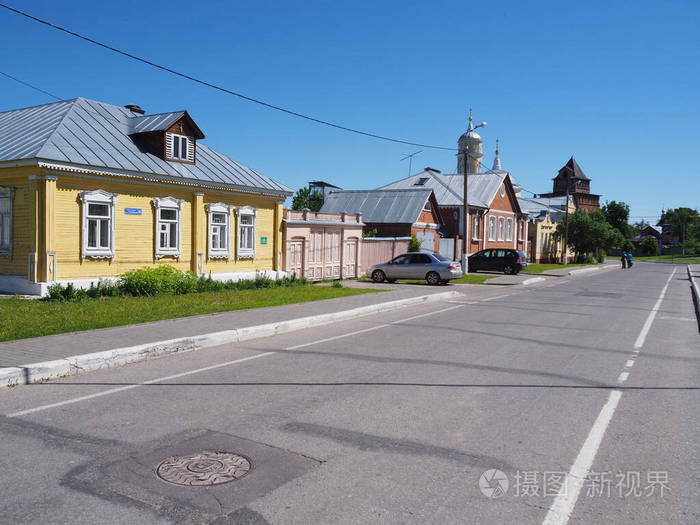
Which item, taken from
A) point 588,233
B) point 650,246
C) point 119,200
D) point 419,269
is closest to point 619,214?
point 650,246

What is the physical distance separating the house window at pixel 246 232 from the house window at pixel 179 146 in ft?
9.69

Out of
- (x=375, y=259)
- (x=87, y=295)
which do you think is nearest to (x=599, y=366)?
(x=87, y=295)

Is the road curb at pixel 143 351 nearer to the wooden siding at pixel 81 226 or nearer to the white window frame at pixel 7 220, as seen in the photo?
the wooden siding at pixel 81 226

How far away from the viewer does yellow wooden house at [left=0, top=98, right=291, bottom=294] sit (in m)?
17.9

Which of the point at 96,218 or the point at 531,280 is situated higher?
the point at 96,218

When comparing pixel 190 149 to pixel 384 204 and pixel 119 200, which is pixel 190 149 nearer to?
pixel 119 200

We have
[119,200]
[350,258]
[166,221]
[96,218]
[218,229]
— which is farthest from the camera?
[350,258]

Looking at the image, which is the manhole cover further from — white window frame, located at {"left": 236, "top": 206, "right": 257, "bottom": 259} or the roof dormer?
white window frame, located at {"left": 236, "top": 206, "right": 257, "bottom": 259}

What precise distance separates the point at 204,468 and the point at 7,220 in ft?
54.9

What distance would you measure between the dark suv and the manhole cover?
35044 millimetres

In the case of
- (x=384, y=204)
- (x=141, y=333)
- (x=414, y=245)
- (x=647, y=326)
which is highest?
(x=384, y=204)

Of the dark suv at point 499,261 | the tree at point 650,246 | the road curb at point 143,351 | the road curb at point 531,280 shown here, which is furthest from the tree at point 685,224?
the road curb at point 143,351

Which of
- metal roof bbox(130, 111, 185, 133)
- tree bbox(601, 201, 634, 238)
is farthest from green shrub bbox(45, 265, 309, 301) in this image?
tree bbox(601, 201, 634, 238)

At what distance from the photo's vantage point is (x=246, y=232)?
25.0 metres
